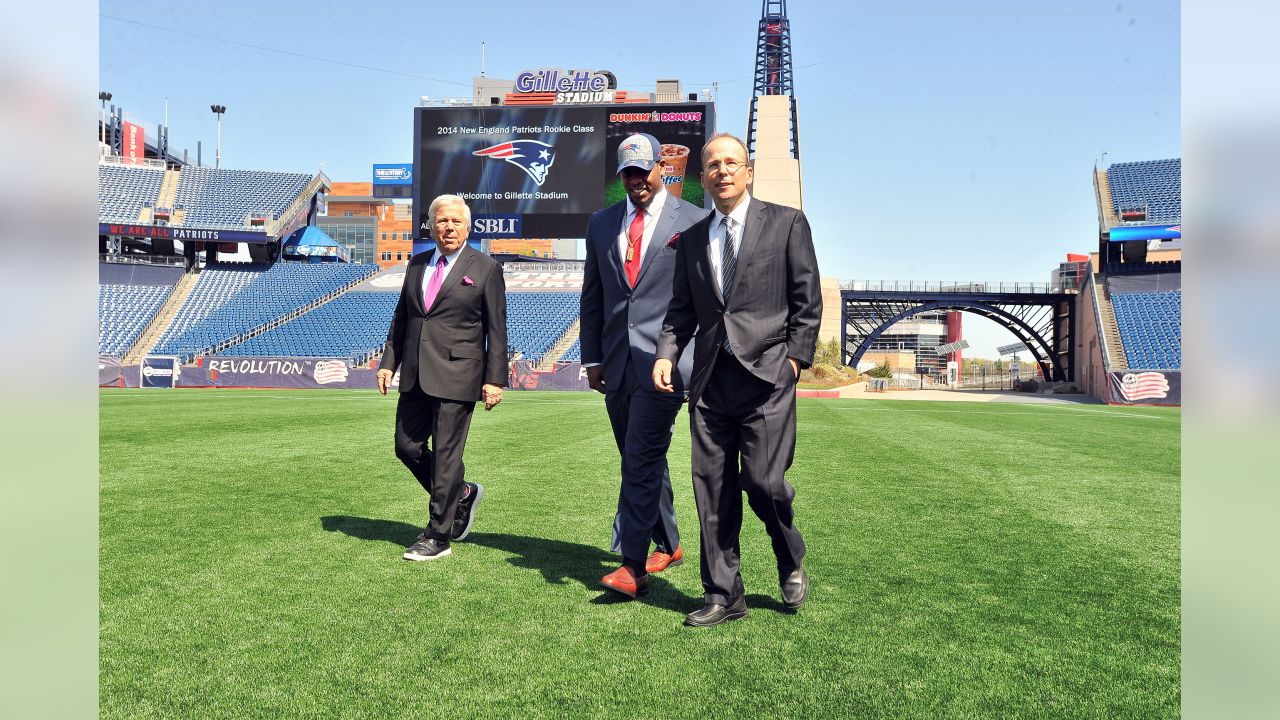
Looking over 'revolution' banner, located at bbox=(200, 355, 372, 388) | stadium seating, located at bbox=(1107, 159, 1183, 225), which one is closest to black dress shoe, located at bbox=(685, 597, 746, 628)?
'revolution' banner, located at bbox=(200, 355, 372, 388)

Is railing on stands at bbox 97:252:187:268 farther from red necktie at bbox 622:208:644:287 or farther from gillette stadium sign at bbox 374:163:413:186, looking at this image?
gillette stadium sign at bbox 374:163:413:186

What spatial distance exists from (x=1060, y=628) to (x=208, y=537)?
4233 millimetres

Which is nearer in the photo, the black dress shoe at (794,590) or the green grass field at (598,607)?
the green grass field at (598,607)

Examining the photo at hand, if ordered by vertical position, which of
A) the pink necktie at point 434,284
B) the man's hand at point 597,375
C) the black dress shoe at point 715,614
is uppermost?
the pink necktie at point 434,284

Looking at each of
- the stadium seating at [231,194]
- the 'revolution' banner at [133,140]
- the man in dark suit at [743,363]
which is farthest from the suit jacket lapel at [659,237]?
the 'revolution' banner at [133,140]

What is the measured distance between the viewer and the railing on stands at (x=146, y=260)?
1636 inches

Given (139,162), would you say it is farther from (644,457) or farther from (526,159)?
(644,457)

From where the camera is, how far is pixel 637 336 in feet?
12.9

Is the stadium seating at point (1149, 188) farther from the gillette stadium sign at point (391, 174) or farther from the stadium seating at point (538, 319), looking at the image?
the gillette stadium sign at point (391, 174)

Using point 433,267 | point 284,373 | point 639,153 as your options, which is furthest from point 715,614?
point 284,373

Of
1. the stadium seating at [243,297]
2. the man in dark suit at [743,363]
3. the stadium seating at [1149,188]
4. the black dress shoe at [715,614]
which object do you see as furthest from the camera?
the stadium seating at [1149,188]

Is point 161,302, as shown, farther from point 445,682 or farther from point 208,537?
point 445,682

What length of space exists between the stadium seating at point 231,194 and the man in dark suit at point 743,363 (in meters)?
46.5
